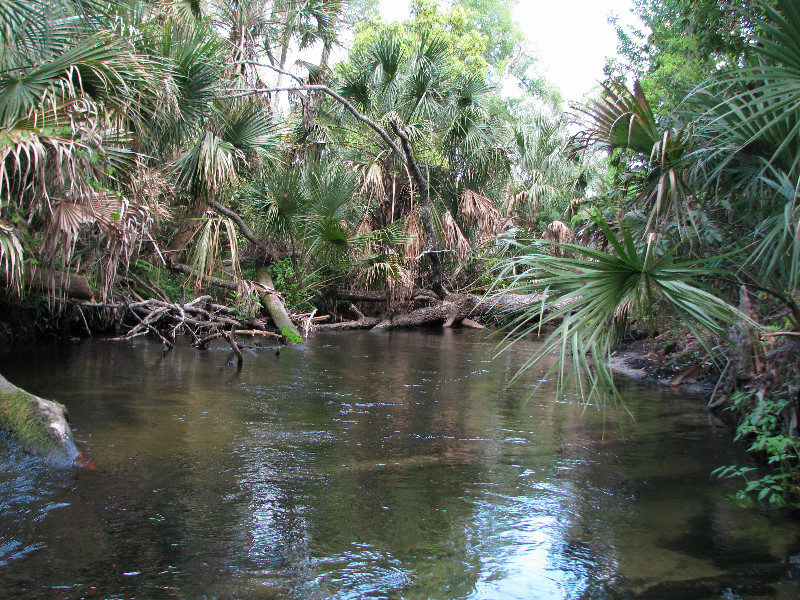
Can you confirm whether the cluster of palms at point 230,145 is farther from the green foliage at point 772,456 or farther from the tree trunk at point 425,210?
the green foliage at point 772,456

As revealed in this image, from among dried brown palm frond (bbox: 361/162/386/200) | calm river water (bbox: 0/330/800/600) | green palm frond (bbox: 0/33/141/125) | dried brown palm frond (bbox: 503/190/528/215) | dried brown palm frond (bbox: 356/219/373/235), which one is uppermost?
dried brown palm frond (bbox: 503/190/528/215)

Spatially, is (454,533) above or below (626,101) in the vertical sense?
below

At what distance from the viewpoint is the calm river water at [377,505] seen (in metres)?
2.66

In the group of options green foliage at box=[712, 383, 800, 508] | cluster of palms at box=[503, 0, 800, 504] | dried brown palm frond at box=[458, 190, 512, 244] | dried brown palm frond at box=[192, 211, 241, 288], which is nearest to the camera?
cluster of palms at box=[503, 0, 800, 504]

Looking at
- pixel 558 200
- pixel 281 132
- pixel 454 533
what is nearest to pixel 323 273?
pixel 281 132

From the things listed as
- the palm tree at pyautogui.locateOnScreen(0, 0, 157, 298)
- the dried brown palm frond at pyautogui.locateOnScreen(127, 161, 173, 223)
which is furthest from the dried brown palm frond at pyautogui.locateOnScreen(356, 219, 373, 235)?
the palm tree at pyautogui.locateOnScreen(0, 0, 157, 298)

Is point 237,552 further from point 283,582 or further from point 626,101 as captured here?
point 626,101

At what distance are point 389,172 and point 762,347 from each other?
11240 millimetres

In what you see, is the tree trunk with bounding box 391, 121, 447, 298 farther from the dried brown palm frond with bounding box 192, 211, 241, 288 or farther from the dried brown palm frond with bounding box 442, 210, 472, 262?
the dried brown palm frond with bounding box 192, 211, 241, 288

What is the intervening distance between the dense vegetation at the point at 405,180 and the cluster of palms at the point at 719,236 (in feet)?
0.07

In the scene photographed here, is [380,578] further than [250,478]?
No

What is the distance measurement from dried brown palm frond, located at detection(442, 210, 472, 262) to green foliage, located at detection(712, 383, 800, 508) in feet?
34.3

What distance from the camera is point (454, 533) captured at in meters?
3.14

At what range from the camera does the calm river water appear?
8.72 ft
